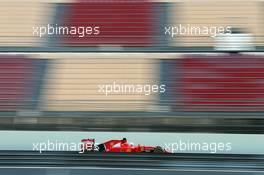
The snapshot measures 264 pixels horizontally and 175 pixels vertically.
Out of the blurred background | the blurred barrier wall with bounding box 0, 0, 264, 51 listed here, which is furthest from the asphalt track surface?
the blurred barrier wall with bounding box 0, 0, 264, 51

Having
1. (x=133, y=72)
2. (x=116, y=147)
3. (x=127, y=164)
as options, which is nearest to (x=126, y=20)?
(x=133, y=72)

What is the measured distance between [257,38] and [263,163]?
101 centimetres

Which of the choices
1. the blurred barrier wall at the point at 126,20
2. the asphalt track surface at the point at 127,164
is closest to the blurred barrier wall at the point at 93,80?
the blurred barrier wall at the point at 126,20

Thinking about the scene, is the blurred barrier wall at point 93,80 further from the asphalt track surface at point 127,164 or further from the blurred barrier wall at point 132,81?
the asphalt track surface at point 127,164

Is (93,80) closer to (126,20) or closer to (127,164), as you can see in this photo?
(126,20)

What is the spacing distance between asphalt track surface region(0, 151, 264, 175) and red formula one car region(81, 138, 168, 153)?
13 centimetres

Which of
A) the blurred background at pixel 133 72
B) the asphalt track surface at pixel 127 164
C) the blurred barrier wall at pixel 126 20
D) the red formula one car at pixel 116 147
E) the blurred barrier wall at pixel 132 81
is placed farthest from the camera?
the blurred barrier wall at pixel 126 20

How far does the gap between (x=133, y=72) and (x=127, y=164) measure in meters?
0.75

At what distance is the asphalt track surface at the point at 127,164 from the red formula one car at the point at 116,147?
13 centimetres

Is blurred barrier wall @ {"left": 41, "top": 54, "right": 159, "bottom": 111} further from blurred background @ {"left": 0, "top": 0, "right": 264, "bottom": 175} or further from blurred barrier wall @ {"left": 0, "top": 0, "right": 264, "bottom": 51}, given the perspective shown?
blurred barrier wall @ {"left": 0, "top": 0, "right": 264, "bottom": 51}

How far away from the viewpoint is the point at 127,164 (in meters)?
1.97

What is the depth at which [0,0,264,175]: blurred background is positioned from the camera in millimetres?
2293

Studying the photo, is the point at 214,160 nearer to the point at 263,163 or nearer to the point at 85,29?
the point at 263,163

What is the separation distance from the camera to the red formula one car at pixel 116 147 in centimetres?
217
